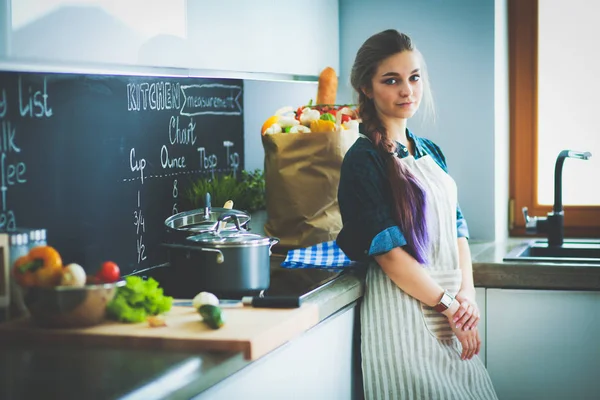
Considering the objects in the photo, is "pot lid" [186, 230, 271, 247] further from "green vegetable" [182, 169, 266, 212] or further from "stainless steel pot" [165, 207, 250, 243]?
"green vegetable" [182, 169, 266, 212]

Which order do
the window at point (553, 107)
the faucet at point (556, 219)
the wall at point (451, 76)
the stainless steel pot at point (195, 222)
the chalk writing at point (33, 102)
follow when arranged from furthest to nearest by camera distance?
the window at point (553, 107), the wall at point (451, 76), the faucet at point (556, 219), the stainless steel pot at point (195, 222), the chalk writing at point (33, 102)

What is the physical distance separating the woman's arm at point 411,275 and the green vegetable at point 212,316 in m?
0.62

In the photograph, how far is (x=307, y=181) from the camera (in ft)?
7.83

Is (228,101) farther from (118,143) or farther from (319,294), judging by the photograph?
(319,294)

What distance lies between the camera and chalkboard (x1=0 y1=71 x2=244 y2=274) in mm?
1766

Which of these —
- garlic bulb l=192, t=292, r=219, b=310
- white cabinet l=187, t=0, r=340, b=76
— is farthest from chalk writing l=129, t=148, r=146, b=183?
garlic bulb l=192, t=292, r=219, b=310

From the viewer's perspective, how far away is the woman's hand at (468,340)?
6.92ft

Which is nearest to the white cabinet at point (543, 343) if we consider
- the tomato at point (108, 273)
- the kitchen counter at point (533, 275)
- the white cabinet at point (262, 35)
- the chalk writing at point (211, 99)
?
the kitchen counter at point (533, 275)

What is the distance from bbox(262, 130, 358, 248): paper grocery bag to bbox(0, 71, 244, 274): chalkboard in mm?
264

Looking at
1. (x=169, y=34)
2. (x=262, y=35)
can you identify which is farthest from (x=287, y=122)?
(x=169, y=34)

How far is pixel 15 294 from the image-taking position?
1.63 meters

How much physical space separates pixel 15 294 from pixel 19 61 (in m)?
0.46

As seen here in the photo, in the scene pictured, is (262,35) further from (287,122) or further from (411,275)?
(411,275)

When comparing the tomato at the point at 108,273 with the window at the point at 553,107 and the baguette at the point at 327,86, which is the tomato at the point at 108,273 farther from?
the window at the point at 553,107
